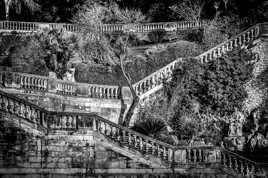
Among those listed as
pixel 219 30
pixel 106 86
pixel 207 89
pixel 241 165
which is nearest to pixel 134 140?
pixel 241 165

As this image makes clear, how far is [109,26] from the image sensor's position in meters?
33.6

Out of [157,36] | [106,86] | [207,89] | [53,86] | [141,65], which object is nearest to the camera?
[53,86]

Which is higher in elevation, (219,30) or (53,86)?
(219,30)

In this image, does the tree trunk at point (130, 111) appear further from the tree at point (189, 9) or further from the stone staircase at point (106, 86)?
the tree at point (189, 9)

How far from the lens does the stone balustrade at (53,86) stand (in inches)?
885

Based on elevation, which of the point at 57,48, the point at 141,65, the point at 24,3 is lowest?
the point at 141,65

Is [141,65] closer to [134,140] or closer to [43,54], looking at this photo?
[43,54]

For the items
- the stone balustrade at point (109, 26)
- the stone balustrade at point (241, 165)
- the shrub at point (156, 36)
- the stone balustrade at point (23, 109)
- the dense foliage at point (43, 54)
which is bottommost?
the stone balustrade at point (241, 165)

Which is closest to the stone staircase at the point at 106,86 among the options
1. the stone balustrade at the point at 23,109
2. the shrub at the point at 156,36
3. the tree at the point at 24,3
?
the stone balustrade at the point at 23,109

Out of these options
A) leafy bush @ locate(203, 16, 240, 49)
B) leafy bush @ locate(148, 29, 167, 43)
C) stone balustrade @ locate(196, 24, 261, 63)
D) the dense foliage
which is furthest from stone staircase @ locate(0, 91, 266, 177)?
leafy bush @ locate(148, 29, 167, 43)

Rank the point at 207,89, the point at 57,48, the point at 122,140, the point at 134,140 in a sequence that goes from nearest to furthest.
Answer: the point at 122,140
the point at 134,140
the point at 207,89
the point at 57,48

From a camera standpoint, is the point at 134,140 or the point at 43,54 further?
the point at 43,54

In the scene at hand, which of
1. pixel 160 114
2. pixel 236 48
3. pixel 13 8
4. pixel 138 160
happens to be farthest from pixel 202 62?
pixel 13 8

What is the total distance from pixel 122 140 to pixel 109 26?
55.8 feet
